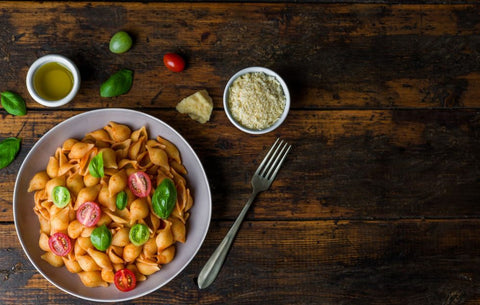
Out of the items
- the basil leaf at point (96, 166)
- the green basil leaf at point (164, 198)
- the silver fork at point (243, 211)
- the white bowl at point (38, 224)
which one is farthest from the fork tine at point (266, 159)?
the basil leaf at point (96, 166)

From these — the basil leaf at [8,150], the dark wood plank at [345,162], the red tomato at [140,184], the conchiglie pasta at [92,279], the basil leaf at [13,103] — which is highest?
the basil leaf at [13,103]

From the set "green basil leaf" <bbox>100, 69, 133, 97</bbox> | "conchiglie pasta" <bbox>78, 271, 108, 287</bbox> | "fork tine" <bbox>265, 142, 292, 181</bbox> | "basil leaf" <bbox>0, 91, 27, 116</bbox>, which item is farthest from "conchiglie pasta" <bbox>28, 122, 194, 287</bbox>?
"fork tine" <bbox>265, 142, 292, 181</bbox>

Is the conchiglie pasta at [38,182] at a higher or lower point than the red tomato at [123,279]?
higher

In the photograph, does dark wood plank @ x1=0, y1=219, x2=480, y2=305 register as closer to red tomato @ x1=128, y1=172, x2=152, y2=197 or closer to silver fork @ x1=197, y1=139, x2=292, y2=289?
silver fork @ x1=197, y1=139, x2=292, y2=289

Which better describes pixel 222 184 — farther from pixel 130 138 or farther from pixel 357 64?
pixel 357 64

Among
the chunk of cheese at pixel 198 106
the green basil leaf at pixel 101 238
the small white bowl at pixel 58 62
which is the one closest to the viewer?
the green basil leaf at pixel 101 238

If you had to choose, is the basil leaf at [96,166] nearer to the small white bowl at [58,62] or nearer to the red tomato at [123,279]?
the small white bowl at [58,62]

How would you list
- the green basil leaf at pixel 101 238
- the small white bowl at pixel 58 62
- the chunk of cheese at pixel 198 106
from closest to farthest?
the green basil leaf at pixel 101 238, the small white bowl at pixel 58 62, the chunk of cheese at pixel 198 106

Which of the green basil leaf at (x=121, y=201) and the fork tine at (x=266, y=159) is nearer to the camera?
the green basil leaf at (x=121, y=201)

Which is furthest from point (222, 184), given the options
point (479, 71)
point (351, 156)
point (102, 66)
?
point (479, 71)
